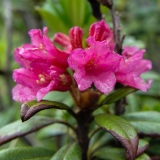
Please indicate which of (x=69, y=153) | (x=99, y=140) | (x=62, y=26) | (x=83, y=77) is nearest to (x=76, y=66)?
(x=83, y=77)

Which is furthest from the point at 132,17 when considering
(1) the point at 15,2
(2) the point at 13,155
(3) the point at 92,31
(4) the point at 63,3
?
(2) the point at 13,155

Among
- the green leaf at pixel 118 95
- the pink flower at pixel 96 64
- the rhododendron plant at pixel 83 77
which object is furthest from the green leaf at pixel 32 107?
the green leaf at pixel 118 95

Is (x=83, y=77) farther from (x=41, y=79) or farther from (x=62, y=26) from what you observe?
(x=62, y=26)

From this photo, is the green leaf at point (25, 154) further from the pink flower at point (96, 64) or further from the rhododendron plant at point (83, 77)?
the pink flower at point (96, 64)

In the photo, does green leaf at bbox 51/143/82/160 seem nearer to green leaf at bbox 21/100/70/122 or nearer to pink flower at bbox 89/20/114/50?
green leaf at bbox 21/100/70/122

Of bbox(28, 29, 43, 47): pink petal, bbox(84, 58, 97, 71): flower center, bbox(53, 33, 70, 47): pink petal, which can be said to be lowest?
bbox(84, 58, 97, 71): flower center

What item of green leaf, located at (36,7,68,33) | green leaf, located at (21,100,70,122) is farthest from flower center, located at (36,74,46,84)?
green leaf, located at (36,7,68,33)
